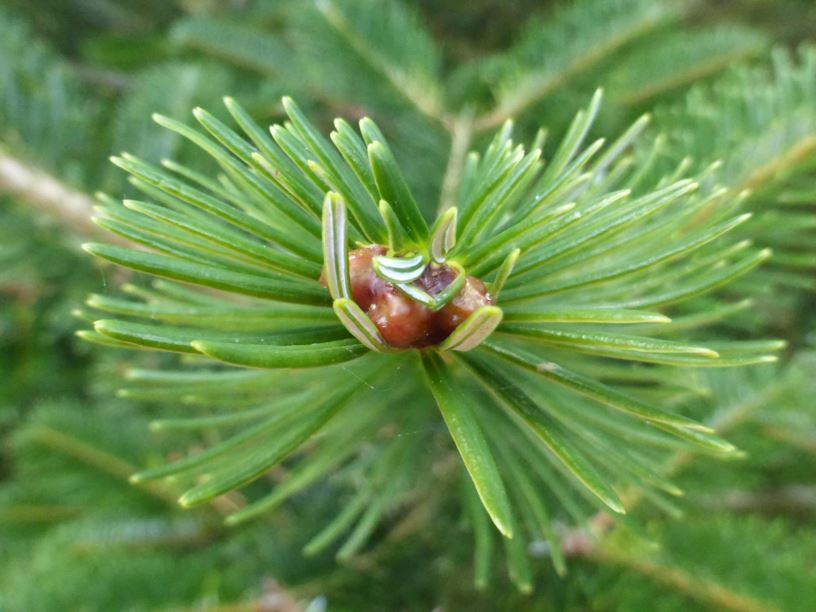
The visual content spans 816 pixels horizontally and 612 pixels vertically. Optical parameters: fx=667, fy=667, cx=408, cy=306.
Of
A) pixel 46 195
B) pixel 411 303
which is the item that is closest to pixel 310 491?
pixel 46 195

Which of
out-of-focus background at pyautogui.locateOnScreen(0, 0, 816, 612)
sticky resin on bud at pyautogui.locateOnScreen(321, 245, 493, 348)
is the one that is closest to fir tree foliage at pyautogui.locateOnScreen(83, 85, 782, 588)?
sticky resin on bud at pyautogui.locateOnScreen(321, 245, 493, 348)

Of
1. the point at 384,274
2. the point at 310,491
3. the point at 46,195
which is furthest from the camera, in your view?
the point at 310,491

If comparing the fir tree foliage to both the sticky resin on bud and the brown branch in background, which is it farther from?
the brown branch in background

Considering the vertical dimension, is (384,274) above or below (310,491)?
above

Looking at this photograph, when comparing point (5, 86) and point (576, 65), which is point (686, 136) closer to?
point (576, 65)

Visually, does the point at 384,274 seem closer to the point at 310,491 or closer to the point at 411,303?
the point at 411,303

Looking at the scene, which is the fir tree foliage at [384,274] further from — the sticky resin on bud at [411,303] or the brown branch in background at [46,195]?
the brown branch in background at [46,195]
